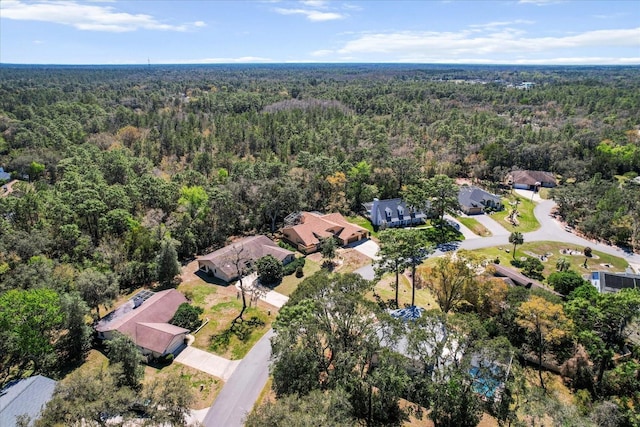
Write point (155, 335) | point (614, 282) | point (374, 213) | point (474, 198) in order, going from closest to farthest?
1. point (155, 335)
2. point (614, 282)
3. point (374, 213)
4. point (474, 198)

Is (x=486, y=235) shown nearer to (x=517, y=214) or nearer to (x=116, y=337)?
(x=517, y=214)

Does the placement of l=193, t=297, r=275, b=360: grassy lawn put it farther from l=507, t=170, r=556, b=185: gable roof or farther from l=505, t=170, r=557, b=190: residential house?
l=507, t=170, r=556, b=185: gable roof

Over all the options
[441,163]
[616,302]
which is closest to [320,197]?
[441,163]

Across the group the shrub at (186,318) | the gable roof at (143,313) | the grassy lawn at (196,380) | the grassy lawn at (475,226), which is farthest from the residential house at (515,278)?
the gable roof at (143,313)

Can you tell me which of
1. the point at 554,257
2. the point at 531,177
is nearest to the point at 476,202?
the point at 554,257

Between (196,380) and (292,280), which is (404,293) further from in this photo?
(196,380)

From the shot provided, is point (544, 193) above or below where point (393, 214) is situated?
below

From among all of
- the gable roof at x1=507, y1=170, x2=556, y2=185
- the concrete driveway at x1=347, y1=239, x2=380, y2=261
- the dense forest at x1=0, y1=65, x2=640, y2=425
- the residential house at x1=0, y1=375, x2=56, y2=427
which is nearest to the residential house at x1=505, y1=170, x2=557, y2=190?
the gable roof at x1=507, y1=170, x2=556, y2=185
